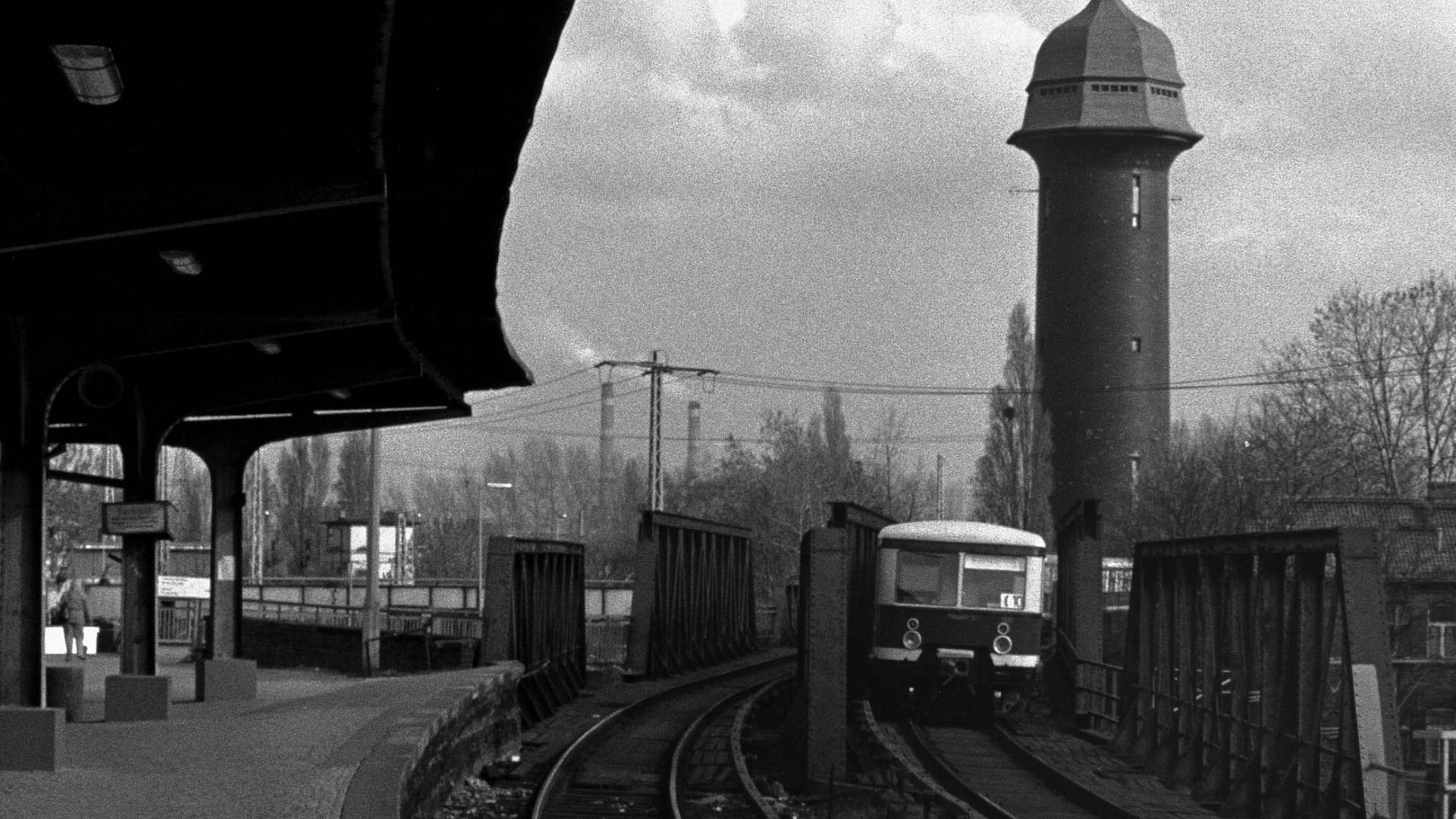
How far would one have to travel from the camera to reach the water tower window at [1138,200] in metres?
87.2

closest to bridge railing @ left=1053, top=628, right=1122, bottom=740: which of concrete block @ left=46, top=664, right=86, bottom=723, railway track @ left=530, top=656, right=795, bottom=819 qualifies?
railway track @ left=530, top=656, right=795, bottom=819

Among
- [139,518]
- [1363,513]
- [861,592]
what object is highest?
[1363,513]

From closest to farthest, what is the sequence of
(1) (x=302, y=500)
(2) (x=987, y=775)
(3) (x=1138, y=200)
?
(2) (x=987, y=775) < (3) (x=1138, y=200) < (1) (x=302, y=500)

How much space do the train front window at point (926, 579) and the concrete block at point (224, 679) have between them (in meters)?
8.90

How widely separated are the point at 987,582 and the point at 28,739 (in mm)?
15514

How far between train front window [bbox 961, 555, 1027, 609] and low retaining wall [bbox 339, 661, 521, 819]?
6.62 m

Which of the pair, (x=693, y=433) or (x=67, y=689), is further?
(x=693, y=433)

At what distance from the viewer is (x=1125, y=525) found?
81938mm

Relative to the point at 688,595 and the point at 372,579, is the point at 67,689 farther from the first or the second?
the point at 688,595

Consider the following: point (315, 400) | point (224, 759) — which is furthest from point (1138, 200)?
point (224, 759)

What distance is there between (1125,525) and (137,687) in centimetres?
6629

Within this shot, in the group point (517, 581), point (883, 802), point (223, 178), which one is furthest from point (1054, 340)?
point (223, 178)

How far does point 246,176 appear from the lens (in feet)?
45.3

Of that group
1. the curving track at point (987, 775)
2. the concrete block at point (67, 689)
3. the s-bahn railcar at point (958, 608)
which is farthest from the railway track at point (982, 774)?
A: the concrete block at point (67, 689)
